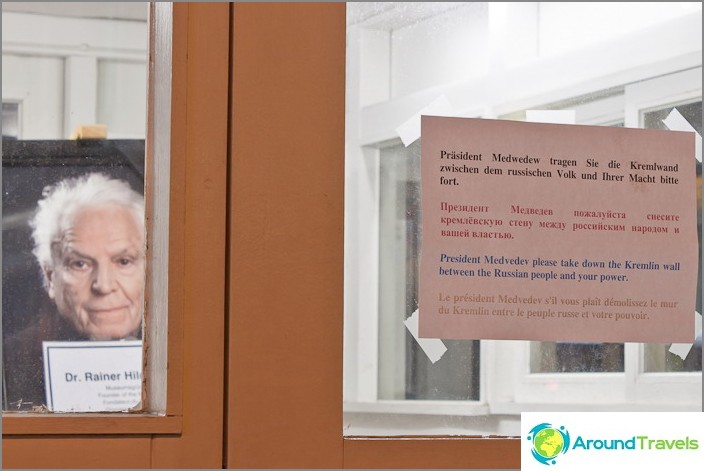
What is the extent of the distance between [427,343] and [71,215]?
543 mm

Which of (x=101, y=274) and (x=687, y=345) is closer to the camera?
(x=687, y=345)

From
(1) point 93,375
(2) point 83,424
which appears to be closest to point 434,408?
(2) point 83,424

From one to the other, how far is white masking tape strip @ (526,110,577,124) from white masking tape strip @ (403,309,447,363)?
0.60 feet

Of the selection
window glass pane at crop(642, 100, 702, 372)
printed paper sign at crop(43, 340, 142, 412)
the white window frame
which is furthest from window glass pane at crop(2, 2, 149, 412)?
window glass pane at crop(642, 100, 702, 372)

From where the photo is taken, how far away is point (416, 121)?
0.82 m

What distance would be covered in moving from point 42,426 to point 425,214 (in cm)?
32

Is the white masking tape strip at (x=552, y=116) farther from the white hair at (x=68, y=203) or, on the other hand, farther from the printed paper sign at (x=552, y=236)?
the white hair at (x=68, y=203)

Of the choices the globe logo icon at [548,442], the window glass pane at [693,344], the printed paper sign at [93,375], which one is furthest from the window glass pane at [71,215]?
the window glass pane at [693,344]

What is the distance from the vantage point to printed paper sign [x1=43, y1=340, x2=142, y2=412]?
799mm

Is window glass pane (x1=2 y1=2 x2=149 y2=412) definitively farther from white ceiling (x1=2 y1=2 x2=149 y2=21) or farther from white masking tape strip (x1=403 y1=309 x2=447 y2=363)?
white masking tape strip (x1=403 y1=309 x2=447 y2=363)

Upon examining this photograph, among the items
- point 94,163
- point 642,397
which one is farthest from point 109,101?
point 642,397

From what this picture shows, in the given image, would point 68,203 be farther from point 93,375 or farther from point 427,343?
point 427,343

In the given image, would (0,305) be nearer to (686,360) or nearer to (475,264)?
(475,264)

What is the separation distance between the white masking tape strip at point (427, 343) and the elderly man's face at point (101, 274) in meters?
0.21
